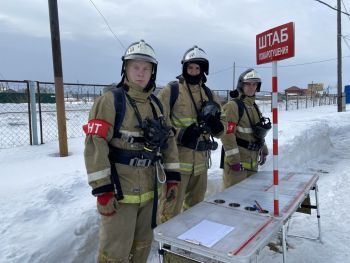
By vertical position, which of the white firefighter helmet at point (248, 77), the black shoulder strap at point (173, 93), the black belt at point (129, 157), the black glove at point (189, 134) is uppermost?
the white firefighter helmet at point (248, 77)

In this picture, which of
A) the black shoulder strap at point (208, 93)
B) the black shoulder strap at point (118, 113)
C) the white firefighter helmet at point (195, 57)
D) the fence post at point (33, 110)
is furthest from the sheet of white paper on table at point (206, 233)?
the fence post at point (33, 110)

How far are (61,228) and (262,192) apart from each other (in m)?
2.23

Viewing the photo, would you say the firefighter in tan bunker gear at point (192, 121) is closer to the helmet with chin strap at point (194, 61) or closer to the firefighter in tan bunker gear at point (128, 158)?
the helmet with chin strap at point (194, 61)

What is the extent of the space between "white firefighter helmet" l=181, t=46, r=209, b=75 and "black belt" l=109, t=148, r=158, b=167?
1.44 m

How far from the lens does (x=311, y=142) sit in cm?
941

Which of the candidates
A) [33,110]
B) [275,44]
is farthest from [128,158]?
[33,110]

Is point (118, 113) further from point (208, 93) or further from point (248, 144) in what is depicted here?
point (248, 144)

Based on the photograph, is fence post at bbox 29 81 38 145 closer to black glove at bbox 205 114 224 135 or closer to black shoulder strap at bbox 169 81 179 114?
black shoulder strap at bbox 169 81 179 114

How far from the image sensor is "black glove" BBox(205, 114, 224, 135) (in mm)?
3532

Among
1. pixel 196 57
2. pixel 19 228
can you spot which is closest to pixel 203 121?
pixel 196 57

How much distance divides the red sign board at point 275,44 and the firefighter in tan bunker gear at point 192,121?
69cm

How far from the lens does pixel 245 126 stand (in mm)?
4418

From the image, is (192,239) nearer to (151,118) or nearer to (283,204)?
(151,118)

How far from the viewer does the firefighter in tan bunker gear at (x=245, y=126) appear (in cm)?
434
